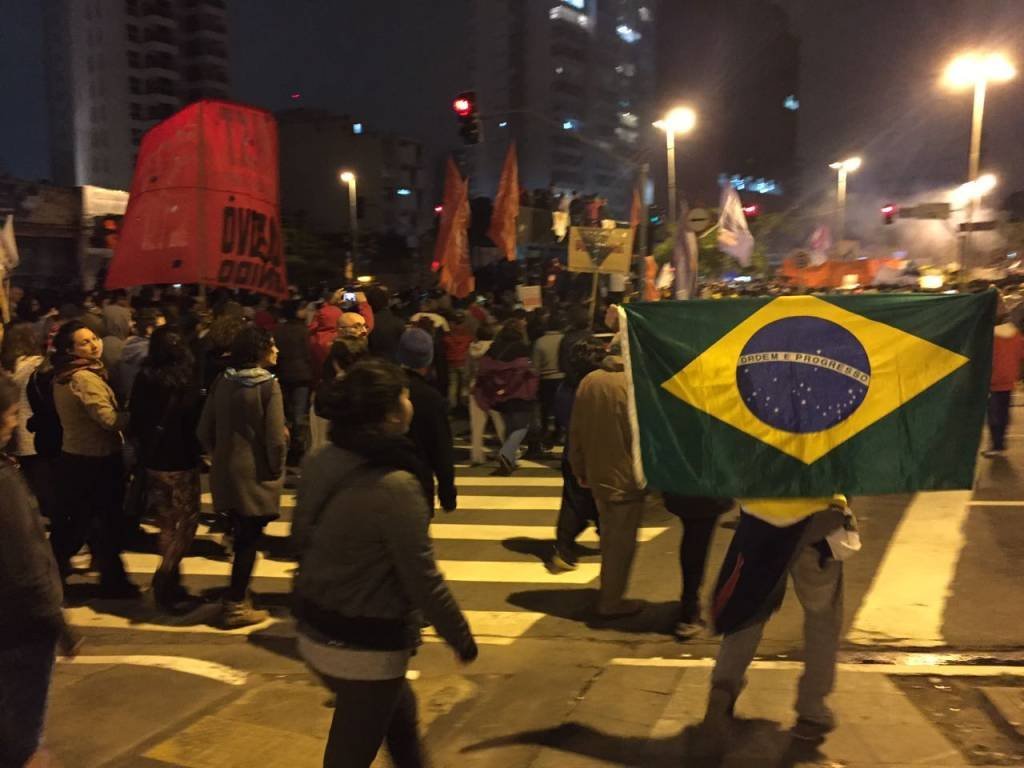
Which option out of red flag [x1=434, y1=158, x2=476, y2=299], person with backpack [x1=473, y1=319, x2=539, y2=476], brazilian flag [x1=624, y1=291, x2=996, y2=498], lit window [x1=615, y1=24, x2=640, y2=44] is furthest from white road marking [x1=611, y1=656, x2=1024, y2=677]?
lit window [x1=615, y1=24, x2=640, y2=44]

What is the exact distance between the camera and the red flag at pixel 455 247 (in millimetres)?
15828

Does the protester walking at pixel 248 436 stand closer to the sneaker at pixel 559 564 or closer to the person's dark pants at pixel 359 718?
the sneaker at pixel 559 564

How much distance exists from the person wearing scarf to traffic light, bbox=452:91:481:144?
11970 millimetres

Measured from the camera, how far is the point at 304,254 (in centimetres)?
4691

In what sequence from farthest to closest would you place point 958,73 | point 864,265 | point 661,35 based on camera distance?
point 661,35 → point 864,265 → point 958,73

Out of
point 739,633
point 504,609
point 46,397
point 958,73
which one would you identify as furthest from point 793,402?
point 958,73

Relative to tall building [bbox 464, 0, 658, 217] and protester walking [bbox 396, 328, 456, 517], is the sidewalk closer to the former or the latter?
protester walking [bbox 396, 328, 456, 517]

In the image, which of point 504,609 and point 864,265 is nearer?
point 504,609

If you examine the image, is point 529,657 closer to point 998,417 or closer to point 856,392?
point 856,392

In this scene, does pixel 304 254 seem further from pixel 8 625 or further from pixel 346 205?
pixel 8 625

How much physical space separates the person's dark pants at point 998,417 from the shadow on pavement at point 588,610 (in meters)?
6.30

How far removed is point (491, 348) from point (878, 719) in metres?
6.56

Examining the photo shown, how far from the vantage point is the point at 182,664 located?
5.13 metres

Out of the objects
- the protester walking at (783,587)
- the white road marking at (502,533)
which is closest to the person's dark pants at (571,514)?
the white road marking at (502,533)
